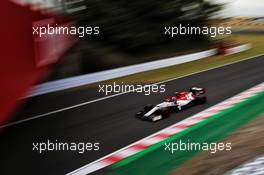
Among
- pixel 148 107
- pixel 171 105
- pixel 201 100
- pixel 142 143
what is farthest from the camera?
pixel 201 100

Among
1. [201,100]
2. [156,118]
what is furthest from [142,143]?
[201,100]

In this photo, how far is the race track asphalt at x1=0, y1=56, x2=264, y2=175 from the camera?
4660 millimetres

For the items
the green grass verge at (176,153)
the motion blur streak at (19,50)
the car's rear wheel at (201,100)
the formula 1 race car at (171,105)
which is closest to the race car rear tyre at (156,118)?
the formula 1 race car at (171,105)

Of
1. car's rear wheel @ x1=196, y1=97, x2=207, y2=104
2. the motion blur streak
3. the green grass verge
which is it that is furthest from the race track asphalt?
the motion blur streak

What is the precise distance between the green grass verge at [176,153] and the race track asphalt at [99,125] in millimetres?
210

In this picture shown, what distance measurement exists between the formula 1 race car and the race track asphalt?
0.06 metres

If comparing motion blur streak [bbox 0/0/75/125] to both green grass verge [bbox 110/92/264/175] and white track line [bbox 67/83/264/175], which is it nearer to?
white track line [bbox 67/83/264/175]

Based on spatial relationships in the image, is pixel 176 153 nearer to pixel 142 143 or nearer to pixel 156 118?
pixel 142 143

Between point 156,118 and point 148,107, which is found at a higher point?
point 148,107

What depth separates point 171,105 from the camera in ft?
16.9

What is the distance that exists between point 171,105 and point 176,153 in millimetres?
645

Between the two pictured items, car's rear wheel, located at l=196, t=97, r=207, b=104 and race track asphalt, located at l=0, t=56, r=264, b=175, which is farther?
car's rear wheel, located at l=196, t=97, r=207, b=104

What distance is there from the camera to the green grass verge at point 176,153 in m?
4.65

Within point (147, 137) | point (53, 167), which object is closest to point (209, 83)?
point (147, 137)
